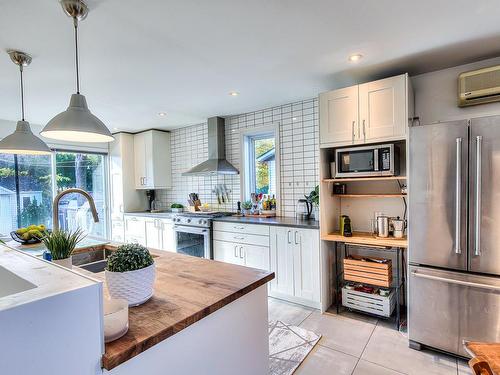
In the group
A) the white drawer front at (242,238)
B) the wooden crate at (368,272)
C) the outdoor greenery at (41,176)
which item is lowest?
the wooden crate at (368,272)

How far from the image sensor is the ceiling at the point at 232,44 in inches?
63.6

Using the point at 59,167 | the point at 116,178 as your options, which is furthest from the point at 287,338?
the point at 59,167

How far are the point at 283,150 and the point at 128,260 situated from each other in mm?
2846

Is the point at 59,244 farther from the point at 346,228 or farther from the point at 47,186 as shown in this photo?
the point at 47,186

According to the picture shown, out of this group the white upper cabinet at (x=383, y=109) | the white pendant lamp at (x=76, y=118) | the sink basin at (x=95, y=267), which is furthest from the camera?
the white upper cabinet at (x=383, y=109)

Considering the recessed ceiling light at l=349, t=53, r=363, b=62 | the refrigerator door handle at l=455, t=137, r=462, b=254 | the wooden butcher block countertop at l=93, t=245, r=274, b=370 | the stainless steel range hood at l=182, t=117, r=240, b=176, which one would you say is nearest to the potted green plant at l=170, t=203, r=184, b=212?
the stainless steel range hood at l=182, t=117, r=240, b=176

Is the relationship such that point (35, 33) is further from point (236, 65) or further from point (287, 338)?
point (287, 338)

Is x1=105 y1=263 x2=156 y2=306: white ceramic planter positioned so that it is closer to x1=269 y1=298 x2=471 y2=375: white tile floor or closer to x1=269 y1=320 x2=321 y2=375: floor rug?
x1=269 y1=320 x2=321 y2=375: floor rug

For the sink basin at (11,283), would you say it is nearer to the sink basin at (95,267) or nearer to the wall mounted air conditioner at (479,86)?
the sink basin at (95,267)

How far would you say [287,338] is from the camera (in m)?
2.41

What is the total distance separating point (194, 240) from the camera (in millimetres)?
3918

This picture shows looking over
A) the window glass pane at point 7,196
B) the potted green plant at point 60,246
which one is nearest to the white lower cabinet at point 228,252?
the potted green plant at point 60,246

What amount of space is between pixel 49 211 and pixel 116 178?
115 cm

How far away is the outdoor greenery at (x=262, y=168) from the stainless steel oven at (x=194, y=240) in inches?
40.3
